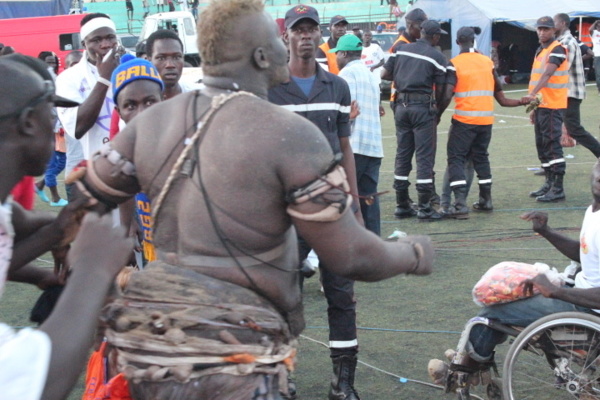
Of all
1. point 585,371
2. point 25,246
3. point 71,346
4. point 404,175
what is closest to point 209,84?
point 25,246

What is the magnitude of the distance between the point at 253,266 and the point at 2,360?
1.20 metres

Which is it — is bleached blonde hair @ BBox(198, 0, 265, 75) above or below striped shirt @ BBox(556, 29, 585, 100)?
above

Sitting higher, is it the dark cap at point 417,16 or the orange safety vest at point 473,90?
the dark cap at point 417,16

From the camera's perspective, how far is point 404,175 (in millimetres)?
9383

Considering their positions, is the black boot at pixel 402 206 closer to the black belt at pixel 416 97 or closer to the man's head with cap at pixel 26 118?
the black belt at pixel 416 97

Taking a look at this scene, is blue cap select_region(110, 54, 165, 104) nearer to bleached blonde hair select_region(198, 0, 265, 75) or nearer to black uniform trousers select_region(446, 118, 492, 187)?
bleached blonde hair select_region(198, 0, 265, 75)

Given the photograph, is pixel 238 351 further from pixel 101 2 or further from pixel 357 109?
pixel 101 2

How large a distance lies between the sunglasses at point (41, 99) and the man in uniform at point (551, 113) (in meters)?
8.26

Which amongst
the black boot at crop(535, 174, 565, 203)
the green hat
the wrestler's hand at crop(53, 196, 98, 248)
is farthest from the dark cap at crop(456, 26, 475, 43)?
the wrestler's hand at crop(53, 196, 98, 248)

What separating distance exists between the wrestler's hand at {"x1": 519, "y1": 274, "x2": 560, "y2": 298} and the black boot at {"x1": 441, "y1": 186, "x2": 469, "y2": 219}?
4981mm

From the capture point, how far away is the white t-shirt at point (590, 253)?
434 centimetres

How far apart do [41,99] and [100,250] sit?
0.45m

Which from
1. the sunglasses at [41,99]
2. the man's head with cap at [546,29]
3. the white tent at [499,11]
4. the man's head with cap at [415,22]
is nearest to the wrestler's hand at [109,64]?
the sunglasses at [41,99]

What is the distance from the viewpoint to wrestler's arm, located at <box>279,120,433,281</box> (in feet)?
8.59
